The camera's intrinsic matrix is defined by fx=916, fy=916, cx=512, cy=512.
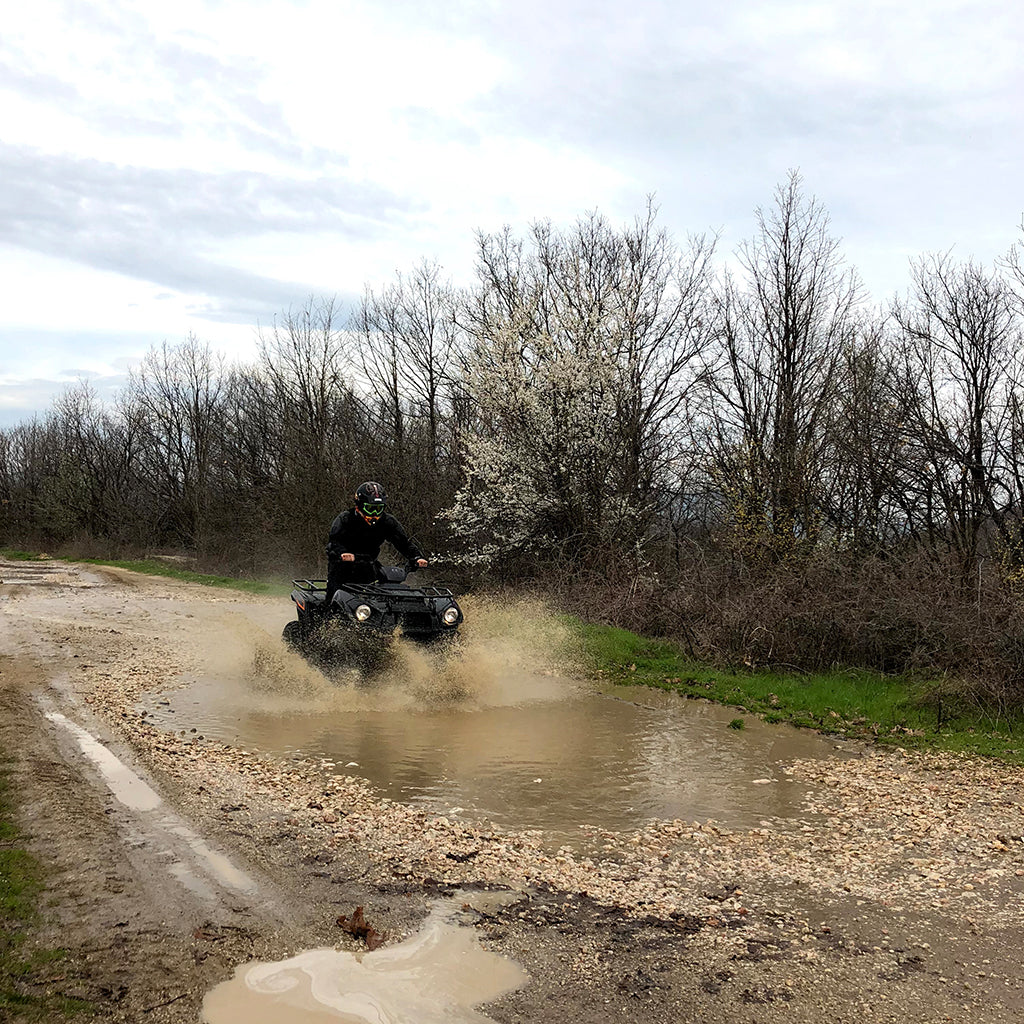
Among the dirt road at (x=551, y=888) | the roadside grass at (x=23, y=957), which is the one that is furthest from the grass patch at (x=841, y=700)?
the roadside grass at (x=23, y=957)

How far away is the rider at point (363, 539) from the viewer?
37.2 ft

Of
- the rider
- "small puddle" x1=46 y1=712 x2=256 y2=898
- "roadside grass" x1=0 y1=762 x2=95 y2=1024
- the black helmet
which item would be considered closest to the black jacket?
the rider

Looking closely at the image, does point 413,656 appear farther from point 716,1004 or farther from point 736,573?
point 736,573

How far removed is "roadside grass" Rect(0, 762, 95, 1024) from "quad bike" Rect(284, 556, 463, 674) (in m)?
5.16

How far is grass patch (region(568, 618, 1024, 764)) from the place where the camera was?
10.2m

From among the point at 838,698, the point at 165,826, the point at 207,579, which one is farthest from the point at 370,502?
the point at 207,579

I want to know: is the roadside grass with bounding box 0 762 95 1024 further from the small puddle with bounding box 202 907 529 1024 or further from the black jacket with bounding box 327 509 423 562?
the black jacket with bounding box 327 509 423 562

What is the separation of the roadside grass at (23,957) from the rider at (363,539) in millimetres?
6012

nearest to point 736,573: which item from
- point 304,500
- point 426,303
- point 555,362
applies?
point 555,362

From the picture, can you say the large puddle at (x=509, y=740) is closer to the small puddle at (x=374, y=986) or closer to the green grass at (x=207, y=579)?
the small puddle at (x=374, y=986)

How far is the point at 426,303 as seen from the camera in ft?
119

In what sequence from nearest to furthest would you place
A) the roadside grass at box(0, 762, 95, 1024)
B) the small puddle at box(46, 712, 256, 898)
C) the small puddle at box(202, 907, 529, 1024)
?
the roadside grass at box(0, 762, 95, 1024) < the small puddle at box(202, 907, 529, 1024) < the small puddle at box(46, 712, 256, 898)

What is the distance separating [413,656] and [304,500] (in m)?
23.3

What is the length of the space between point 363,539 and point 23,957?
25.1 ft
